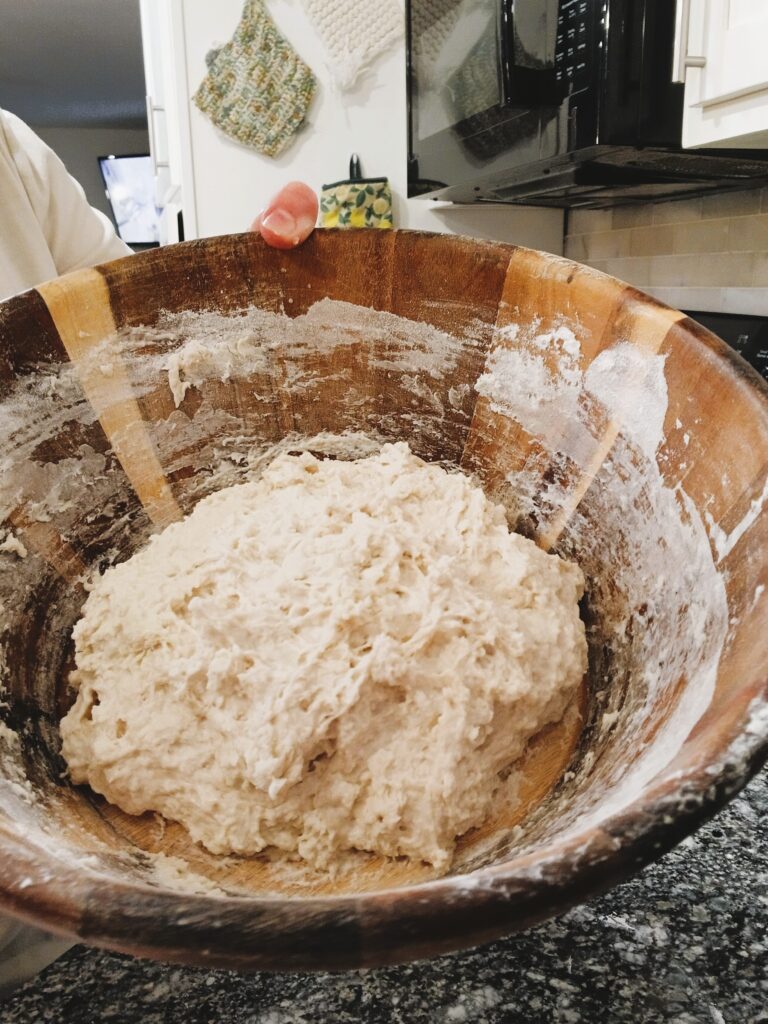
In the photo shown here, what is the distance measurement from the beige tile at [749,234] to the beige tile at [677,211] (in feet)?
0.51

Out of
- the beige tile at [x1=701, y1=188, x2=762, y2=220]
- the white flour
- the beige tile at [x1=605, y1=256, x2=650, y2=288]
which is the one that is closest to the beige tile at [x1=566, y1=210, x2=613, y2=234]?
the beige tile at [x1=605, y1=256, x2=650, y2=288]

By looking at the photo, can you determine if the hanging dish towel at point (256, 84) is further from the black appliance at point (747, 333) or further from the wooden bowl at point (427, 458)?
the wooden bowl at point (427, 458)

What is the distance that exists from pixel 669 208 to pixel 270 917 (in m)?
2.22

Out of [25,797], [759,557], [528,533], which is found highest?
[759,557]

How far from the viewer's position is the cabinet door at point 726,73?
43.7 inches

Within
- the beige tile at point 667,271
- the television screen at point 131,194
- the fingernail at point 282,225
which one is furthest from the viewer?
the television screen at point 131,194

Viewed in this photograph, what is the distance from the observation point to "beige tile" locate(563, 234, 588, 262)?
2497 mm

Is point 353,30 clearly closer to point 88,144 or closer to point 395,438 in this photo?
point 395,438

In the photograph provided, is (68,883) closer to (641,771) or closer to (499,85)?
(641,771)

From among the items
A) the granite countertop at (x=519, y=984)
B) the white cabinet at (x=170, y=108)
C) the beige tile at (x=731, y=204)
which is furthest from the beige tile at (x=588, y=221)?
the granite countertop at (x=519, y=984)

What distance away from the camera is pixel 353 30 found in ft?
7.31

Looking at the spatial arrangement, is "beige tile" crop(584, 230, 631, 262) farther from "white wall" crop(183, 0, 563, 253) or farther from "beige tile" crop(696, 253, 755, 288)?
"white wall" crop(183, 0, 563, 253)

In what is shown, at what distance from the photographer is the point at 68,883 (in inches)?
14.0

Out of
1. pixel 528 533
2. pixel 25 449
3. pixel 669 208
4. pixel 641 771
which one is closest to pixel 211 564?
pixel 25 449
